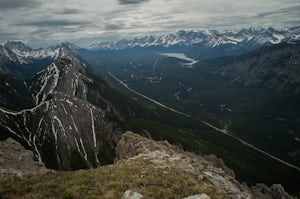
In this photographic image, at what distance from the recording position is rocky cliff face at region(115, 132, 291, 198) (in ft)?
130

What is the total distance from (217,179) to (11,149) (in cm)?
4223

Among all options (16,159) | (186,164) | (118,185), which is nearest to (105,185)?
(118,185)

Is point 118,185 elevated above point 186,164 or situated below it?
above

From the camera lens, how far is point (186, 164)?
48562 mm

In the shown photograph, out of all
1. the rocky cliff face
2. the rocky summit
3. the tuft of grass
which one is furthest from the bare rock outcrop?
the rocky cliff face

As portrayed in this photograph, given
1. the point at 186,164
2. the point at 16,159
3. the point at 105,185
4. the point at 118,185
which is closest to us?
the point at 105,185

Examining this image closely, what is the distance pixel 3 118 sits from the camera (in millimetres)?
190875

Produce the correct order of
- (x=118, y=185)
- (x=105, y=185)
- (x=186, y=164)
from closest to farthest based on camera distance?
(x=105, y=185)
(x=118, y=185)
(x=186, y=164)

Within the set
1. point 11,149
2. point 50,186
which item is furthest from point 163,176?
point 11,149

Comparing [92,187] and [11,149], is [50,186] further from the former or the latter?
[11,149]

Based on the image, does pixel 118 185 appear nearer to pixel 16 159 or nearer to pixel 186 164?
pixel 186 164

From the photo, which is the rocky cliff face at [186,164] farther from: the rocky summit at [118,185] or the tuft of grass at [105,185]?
the tuft of grass at [105,185]

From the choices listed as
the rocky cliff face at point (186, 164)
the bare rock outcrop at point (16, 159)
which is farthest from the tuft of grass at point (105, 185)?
the bare rock outcrop at point (16, 159)

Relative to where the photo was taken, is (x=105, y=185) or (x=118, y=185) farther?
(x=118, y=185)
